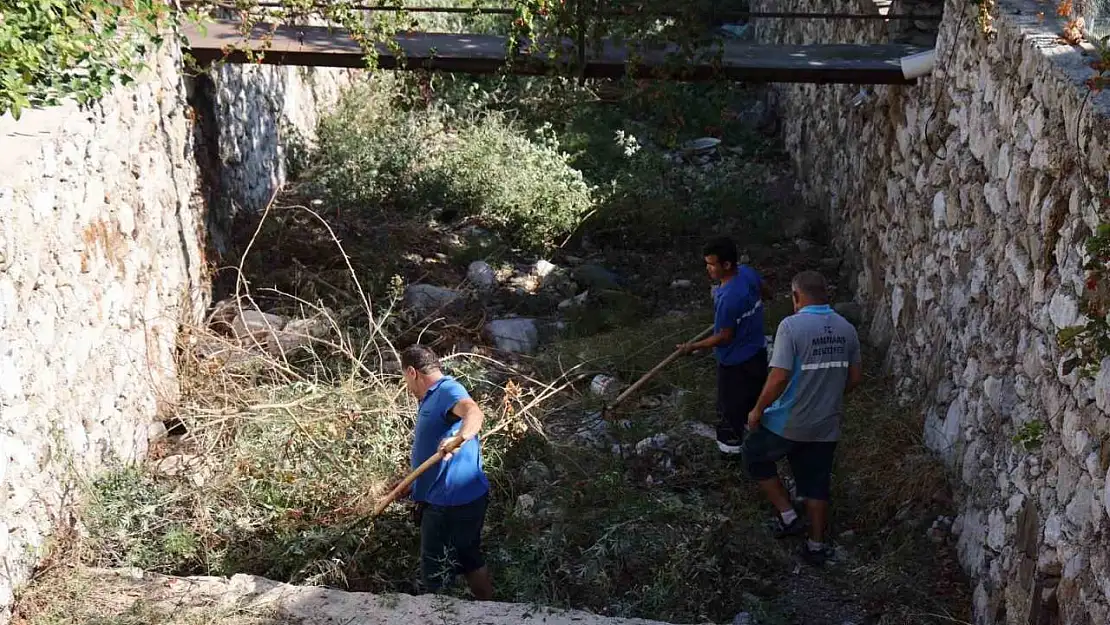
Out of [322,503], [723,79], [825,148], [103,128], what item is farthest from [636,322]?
[103,128]

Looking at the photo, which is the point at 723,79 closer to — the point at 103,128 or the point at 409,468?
the point at 409,468

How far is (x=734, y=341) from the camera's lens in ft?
20.6

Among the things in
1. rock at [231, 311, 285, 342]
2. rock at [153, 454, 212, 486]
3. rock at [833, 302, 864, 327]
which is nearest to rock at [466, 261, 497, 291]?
rock at [231, 311, 285, 342]

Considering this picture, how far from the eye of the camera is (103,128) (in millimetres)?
6121

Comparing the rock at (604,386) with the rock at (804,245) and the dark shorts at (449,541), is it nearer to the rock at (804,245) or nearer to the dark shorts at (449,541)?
the dark shorts at (449,541)

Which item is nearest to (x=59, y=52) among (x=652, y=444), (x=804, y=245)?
(x=652, y=444)

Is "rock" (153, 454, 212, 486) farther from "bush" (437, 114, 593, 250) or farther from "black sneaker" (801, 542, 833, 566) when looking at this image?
"bush" (437, 114, 593, 250)

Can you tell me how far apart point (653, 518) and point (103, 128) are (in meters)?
3.57

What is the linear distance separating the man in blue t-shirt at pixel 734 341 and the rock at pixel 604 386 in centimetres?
91

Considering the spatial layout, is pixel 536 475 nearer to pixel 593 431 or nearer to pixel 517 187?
pixel 593 431

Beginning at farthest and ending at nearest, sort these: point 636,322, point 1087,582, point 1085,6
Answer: point 636,322 < point 1085,6 < point 1087,582

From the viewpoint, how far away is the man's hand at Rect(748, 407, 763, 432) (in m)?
5.54

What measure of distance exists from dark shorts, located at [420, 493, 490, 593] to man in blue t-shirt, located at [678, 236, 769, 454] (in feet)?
5.98

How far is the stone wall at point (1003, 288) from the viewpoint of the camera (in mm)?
4152
